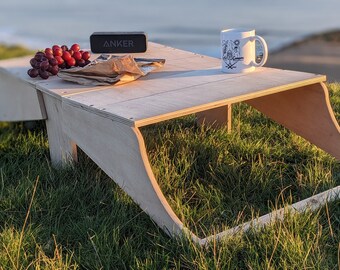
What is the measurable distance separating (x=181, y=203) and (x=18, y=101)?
91 cm

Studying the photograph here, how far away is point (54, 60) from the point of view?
7.14 feet

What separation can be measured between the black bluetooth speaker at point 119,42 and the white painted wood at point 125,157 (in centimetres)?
67

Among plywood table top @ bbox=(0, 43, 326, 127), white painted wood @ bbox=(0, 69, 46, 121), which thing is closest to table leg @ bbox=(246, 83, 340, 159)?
plywood table top @ bbox=(0, 43, 326, 127)

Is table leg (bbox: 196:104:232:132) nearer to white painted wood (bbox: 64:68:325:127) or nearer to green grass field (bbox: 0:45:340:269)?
green grass field (bbox: 0:45:340:269)

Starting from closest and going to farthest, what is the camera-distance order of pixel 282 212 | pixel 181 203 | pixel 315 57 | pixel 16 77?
pixel 282 212
pixel 181 203
pixel 16 77
pixel 315 57

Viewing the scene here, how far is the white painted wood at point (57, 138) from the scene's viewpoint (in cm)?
204

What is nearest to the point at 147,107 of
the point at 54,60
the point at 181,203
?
the point at 181,203

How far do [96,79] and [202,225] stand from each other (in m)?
0.65

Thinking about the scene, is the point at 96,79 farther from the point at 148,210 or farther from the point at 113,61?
the point at 148,210

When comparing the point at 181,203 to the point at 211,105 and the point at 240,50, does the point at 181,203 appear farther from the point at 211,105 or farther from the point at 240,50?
the point at 240,50

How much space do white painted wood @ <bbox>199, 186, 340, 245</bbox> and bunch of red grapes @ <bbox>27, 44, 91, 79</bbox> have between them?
3.23 ft

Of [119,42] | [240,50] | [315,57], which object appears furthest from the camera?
[315,57]

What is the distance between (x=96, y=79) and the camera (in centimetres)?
202

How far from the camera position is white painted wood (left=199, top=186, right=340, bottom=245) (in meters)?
1.56
